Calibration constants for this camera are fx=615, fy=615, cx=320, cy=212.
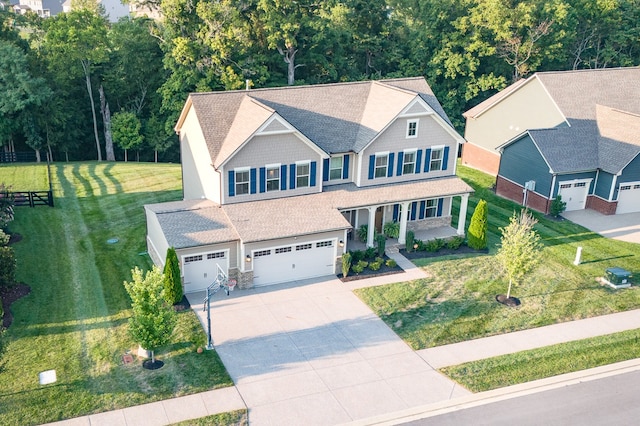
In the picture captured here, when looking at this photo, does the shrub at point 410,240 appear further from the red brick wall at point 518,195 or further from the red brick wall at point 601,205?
the red brick wall at point 601,205

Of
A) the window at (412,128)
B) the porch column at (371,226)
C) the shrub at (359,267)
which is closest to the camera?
the shrub at (359,267)

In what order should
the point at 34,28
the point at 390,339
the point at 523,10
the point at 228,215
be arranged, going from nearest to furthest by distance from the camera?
the point at 390,339
the point at 228,215
the point at 523,10
the point at 34,28

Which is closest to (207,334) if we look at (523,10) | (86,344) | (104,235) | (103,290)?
(86,344)

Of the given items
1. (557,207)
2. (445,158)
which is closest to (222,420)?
(445,158)

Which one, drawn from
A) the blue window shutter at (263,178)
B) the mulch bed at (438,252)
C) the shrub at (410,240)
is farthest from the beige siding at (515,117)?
the blue window shutter at (263,178)

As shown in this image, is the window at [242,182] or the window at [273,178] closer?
the window at [242,182]

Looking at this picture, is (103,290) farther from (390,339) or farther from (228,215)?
(390,339)

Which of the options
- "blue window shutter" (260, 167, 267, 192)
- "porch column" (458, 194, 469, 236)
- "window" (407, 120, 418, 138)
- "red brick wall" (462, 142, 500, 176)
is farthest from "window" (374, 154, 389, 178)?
"red brick wall" (462, 142, 500, 176)
